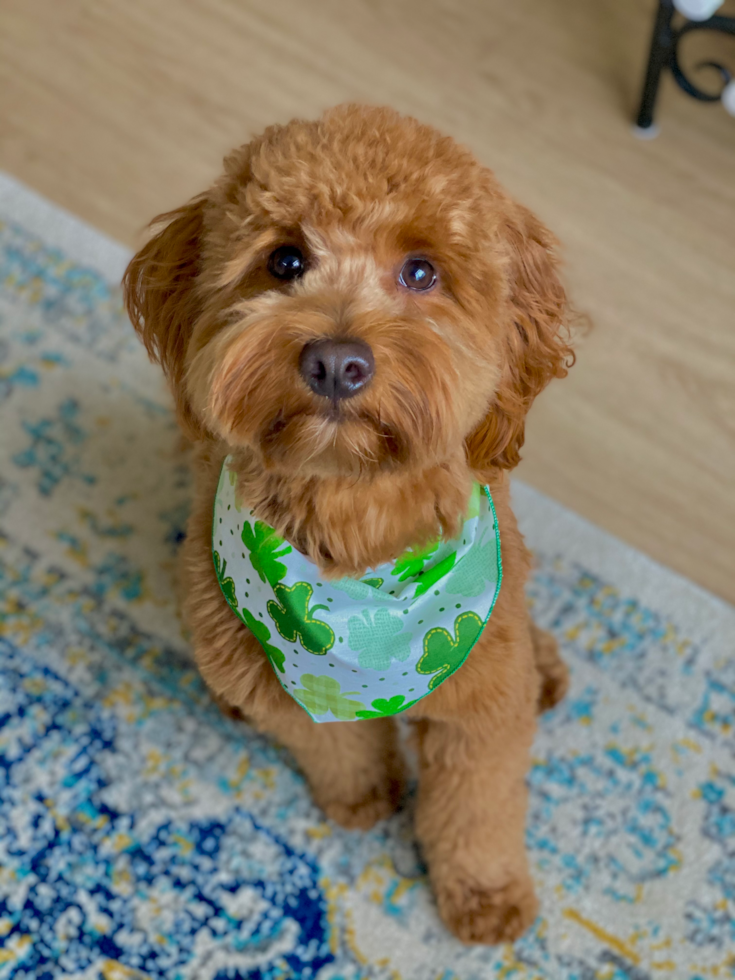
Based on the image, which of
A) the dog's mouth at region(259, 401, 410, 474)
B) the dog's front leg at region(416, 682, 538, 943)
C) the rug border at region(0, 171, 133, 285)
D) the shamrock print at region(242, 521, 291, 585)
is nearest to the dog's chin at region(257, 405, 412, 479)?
the dog's mouth at region(259, 401, 410, 474)

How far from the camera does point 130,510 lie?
5.60 ft

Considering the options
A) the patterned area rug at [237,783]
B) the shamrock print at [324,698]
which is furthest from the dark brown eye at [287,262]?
the patterned area rug at [237,783]

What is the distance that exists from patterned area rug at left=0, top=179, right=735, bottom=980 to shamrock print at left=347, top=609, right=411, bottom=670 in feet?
1.59

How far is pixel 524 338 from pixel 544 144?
4.20ft

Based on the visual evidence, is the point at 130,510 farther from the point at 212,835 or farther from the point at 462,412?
the point at 462,412

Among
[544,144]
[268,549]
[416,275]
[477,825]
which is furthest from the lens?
[544,144]

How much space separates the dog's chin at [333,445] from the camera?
0.88 meters

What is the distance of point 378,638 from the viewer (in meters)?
1.09

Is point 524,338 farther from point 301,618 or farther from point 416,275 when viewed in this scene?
point 301,618

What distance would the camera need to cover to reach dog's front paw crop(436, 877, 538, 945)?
4.40 ft

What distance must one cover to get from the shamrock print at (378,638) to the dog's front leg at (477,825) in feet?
0.52

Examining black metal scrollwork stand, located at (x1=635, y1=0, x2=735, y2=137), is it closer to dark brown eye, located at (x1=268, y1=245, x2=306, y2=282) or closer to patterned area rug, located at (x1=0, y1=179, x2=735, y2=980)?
patterned area rug, located at (x1=0, y1=179, x2=735, y2=980)

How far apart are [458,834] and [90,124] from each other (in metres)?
1.78

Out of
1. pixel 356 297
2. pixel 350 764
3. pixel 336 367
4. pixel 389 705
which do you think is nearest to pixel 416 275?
pixel 356 297
